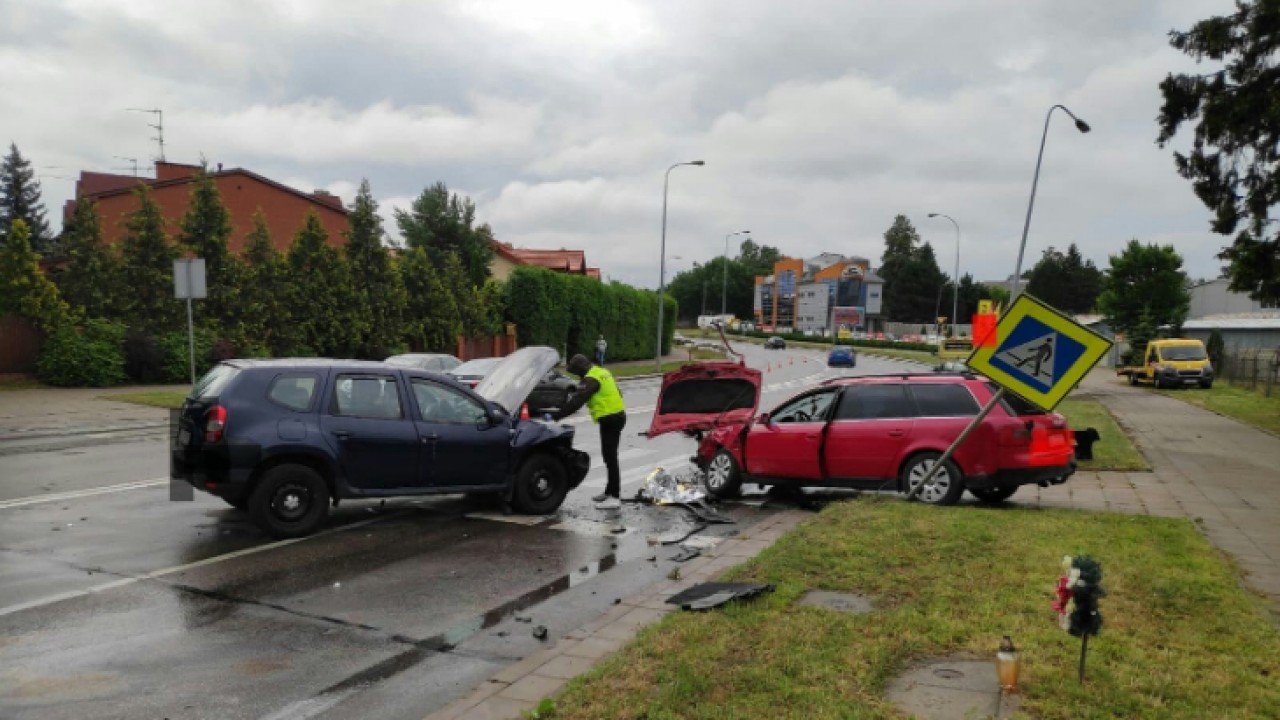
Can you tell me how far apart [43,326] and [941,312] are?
360 ft

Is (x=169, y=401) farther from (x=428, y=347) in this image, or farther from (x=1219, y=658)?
(x=1219, y=658)

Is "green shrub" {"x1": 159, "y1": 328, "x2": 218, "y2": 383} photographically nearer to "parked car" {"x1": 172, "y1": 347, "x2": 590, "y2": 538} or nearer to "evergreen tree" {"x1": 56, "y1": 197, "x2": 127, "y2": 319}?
"evergreen tree" {"x1": 56, "y1": 197, "x2": 127, "y2": 319}

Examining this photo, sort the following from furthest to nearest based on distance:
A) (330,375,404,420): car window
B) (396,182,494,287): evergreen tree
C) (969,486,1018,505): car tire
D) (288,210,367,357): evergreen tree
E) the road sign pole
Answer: (396,182,494,287): evergreen tree
(288,210,367,357): evergreen tree
(969,486,1018,505): car tire
the road sign pole
(330,375,404,420): car window

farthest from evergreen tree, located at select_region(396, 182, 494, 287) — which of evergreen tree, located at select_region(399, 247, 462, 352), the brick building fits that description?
Result: evergreen tree, located at select_region(399, 247, 462, 352)

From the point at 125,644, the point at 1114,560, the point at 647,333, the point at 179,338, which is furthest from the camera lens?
the point at 647,333

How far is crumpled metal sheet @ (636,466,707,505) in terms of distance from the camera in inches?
424

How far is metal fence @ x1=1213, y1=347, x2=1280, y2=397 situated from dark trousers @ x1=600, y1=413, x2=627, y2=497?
28200mm

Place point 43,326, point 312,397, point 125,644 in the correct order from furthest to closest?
point 43,326 → point 312,397 → point 125,644

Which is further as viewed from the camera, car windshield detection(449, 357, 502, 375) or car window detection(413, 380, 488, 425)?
car windshield detection(449, 357, 502, 375)

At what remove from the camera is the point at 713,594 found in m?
6.16

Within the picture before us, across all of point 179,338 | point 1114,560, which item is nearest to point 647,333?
point 179,338

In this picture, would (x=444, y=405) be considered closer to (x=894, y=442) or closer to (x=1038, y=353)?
(x=894, y=442)

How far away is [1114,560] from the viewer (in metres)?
7.05

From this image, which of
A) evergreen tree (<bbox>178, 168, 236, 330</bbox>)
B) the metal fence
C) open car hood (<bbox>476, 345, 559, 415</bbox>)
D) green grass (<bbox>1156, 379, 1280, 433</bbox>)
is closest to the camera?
open car hood (<bbox>476, 345, 559, 415</bbox>)
